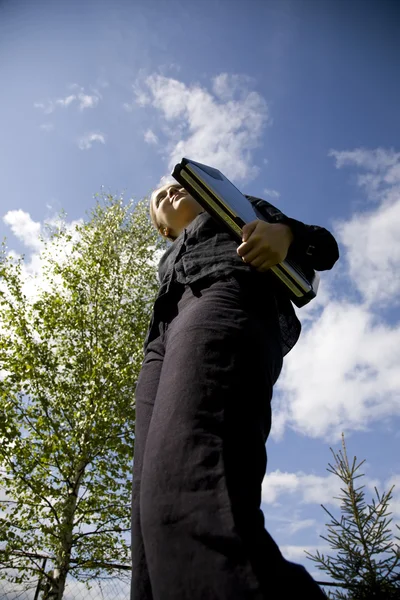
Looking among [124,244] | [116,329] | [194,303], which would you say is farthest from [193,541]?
[124,244]

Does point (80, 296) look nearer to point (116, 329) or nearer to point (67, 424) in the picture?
point (116, 329)

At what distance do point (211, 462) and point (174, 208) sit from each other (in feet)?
4.12

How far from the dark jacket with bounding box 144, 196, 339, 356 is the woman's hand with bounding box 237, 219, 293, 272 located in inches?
1.3

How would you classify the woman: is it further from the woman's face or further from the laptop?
the woman's face

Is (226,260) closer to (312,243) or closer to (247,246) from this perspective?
(247,246)

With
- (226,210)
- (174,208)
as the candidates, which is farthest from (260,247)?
(174,208)

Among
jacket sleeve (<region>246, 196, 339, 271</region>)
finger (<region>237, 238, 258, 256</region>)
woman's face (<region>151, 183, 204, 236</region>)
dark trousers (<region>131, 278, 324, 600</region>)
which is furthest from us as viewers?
woman's face (<region>151, 183, 204, 236</region>)

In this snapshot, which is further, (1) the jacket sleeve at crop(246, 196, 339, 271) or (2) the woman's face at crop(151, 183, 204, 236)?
(2) the woman's face at crop(151, 183, 204, 236)

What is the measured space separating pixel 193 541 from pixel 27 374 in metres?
7.39

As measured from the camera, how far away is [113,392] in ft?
24.3

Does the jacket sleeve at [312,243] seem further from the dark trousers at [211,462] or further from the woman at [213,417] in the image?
the dark trousers at [211,462]

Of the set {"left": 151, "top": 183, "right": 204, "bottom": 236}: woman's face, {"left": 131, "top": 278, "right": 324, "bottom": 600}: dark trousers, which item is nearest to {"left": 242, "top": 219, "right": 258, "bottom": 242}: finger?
{"left": 131, "top": 278, "right": 324, "bottom": 600}: dark trousers

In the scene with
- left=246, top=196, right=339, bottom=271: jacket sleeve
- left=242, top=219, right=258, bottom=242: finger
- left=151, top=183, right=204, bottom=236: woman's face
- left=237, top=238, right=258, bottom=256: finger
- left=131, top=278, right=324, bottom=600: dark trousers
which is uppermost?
left=151, top=183, right=204, bottom=236: woman's face

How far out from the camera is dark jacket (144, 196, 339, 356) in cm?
127
